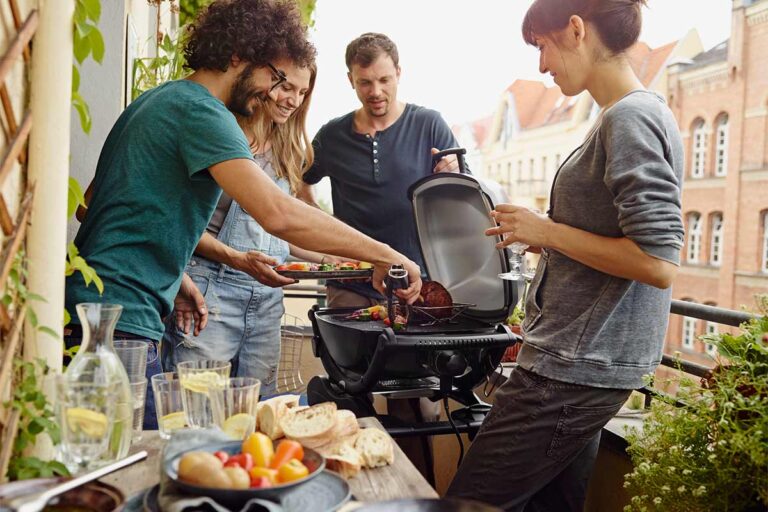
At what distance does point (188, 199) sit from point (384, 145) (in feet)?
5.06

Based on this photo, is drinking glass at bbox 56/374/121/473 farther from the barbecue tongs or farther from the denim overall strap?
the denim overall strap

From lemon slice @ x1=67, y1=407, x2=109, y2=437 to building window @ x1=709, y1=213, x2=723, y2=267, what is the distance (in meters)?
29.1

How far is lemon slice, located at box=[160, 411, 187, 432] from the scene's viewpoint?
1340 millimetres

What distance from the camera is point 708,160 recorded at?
91.3 ft

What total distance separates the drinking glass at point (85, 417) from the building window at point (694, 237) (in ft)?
97.9

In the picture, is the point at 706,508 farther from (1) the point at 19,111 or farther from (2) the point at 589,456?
(1) the point at 19,111

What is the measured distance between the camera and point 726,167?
2703 cm

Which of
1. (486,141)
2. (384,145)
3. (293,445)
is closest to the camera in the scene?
(293,445)

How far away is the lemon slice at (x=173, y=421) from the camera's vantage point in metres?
1.34

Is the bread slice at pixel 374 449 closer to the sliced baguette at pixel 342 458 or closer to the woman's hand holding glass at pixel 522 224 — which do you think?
the sliced baguette at pixel 342 458

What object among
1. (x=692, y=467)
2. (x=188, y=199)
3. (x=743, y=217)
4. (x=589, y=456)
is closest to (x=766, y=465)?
(x=692, y=467)

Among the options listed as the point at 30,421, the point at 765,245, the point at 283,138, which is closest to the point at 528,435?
the point at 30,421

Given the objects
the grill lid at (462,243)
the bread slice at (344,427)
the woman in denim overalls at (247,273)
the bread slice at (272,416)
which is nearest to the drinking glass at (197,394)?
the bread slice at (272,416)

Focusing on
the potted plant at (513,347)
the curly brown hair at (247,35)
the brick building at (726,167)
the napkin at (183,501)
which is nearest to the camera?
the napkin at (183,501)
